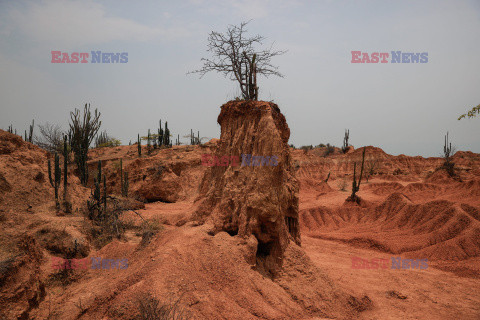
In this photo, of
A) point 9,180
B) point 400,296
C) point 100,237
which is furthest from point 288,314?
point 9,180

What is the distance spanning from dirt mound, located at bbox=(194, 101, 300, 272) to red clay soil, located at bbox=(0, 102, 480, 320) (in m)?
0.03

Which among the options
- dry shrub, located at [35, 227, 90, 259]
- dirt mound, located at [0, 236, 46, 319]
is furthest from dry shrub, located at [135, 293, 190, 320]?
dry shrub, located at [35, 227, 90, 259]

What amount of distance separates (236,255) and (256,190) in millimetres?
1341

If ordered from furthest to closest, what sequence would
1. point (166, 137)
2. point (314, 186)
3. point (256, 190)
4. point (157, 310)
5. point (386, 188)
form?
point (166, 137), point (314, 186), point (386, 188), point (256, 190), point (157, 310)

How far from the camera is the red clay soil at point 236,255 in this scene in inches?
164

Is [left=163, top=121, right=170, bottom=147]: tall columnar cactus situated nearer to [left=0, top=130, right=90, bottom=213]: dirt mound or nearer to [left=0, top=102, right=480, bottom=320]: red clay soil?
[left=0, top=102, right=480, bottom=320]: red clay soil

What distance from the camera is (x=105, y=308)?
397cm

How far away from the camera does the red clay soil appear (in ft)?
13.7

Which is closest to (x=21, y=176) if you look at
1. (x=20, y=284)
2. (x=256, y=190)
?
(x=20, y=284)

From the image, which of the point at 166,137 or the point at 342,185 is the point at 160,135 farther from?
the point at 342,185

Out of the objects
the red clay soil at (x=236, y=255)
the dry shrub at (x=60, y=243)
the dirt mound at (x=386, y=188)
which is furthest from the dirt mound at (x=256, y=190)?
the dirt mound at (x=386, y=188)

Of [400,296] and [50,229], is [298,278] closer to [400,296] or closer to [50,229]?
[400,296]

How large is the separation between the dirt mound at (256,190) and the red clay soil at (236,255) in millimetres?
27

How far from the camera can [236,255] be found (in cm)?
499
